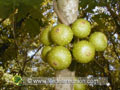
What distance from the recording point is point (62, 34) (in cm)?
185

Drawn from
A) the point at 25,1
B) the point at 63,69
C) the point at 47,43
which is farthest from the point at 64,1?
A: the point at 63,69

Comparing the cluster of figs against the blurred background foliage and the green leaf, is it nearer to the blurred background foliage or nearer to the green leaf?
the blurred background foliage

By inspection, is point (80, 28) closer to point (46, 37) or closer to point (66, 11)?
point (66, 11)

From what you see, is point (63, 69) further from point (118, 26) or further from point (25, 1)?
point (118, 26)

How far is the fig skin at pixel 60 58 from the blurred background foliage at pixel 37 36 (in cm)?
10

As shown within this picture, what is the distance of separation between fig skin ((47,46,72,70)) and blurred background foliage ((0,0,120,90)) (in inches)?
4.1

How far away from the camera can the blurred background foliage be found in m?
1.84

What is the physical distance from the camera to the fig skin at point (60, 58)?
178 centimetres

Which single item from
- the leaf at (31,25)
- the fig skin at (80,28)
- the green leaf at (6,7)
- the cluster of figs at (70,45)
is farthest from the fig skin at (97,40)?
the green leaf at (6,7)

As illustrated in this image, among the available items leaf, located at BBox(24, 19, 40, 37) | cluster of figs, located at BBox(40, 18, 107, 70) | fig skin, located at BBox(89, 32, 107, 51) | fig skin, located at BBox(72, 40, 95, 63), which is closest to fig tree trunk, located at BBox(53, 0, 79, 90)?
cluster of figs, located at BBox(40, 18, 107, 70)

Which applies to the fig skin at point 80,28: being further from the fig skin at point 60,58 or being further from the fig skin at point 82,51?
the fig skin at point 60,58

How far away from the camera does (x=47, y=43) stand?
219cm

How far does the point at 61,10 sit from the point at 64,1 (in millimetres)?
104

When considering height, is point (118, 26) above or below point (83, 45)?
above
